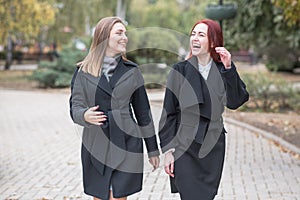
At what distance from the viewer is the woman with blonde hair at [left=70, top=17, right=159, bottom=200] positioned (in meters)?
3.98

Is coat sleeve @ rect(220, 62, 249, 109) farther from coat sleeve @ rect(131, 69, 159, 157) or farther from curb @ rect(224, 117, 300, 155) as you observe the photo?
curb @ rect(224, 117, 300, 155)

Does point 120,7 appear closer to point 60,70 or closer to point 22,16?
point 22,16

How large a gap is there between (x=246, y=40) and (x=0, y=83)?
13.7 meters

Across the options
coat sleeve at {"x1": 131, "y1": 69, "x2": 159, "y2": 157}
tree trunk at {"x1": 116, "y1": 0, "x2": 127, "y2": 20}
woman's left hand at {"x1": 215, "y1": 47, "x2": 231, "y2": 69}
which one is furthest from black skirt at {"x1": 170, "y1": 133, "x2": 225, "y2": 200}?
tree trunk at {"x1": 116, "y1": 0, "x2": 127, "y2": 20}

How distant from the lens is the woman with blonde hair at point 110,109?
3982 millimetres

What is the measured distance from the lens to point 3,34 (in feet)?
79.0

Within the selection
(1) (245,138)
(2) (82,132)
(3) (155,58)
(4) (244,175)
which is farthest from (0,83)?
(2) (82,132)

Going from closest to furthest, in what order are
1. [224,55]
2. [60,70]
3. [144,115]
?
[224,55] → [144,115] → [60,70]

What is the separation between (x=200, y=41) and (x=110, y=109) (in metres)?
0.76

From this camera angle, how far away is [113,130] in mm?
3988

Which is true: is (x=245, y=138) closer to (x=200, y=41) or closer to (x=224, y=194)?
(x=224, y=194)

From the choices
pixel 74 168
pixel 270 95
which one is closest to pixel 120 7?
pixel 270 95

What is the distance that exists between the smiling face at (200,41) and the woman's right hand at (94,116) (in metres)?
0.75

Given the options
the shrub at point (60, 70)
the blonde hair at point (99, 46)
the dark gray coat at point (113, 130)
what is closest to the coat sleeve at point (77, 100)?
the dark gray coat at point (113, 130)
